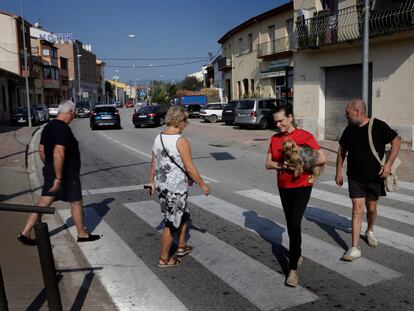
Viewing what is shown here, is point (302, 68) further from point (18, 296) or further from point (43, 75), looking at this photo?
point (43, 75)

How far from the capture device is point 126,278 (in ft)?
14.8

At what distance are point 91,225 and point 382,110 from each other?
12555 millimetres

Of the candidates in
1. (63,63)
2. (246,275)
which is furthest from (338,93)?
(63,63)

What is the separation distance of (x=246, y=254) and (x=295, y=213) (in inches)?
46.6

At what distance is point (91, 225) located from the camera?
650 centimetres

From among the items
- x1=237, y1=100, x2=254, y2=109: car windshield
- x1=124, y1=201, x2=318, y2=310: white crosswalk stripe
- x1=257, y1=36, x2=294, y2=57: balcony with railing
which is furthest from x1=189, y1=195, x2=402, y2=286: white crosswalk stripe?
x1=257, y1=36, x2=294, y2=57: balcony with railing

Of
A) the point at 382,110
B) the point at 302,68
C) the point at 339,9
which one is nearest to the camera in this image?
the point at 382,110

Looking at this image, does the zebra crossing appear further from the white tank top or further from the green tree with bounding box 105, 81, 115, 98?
the green tree with bounding box 105, 81, 115, 98

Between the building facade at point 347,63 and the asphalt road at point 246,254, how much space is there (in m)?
7.21

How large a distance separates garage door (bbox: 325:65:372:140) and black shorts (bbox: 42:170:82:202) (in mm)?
14044

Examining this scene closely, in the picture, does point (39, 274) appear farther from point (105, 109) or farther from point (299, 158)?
point (105, 109)

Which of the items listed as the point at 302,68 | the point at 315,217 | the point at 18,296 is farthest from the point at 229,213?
the point at 302,68

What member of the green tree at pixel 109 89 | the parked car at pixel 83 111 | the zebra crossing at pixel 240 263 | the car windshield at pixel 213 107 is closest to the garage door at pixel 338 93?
the zebra crossing at pixel 240 263

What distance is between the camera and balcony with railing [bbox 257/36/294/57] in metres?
28.3
